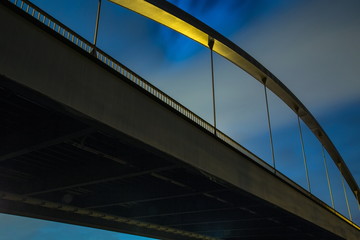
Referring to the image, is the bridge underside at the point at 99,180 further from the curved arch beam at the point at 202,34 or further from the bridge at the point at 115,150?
the curved arch beam at the point at 202,34

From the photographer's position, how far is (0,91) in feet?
32.1

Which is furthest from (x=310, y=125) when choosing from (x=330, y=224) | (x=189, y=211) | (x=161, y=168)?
(x=161, y=168)

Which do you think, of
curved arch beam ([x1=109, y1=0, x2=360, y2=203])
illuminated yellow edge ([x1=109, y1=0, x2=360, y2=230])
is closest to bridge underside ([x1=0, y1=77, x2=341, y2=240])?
illuminated yellow edge ([x1=109, y1=0, x2=360, y2=230])

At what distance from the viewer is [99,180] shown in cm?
1619

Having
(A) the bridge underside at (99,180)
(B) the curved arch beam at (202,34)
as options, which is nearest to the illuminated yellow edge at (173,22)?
(B) the curved arch beam at (202,34)

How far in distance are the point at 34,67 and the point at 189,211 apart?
18332 mm

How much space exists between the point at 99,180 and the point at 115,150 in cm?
350

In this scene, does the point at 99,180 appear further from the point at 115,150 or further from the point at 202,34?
the point at 202,34

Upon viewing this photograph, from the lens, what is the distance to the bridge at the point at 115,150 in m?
8.51

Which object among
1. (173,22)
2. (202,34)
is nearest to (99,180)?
(173,22)

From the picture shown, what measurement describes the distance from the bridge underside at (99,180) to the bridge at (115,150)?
0.05 m

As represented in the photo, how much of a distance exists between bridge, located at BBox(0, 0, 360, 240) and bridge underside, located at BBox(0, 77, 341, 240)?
0.05 metres

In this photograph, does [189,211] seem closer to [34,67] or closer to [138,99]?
[138,99]

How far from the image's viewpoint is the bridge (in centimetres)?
851
